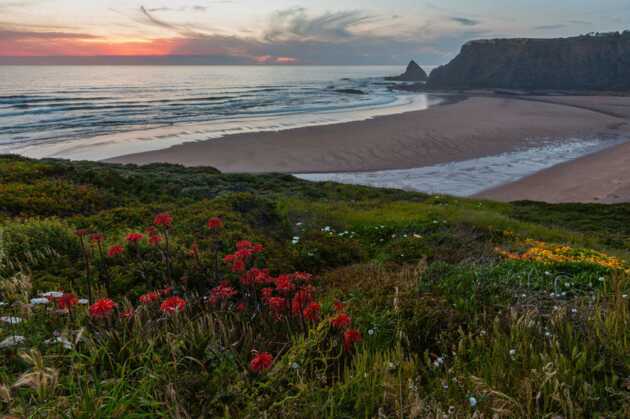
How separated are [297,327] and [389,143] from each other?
1166 inches

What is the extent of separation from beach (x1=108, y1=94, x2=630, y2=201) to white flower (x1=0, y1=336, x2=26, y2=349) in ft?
68.3

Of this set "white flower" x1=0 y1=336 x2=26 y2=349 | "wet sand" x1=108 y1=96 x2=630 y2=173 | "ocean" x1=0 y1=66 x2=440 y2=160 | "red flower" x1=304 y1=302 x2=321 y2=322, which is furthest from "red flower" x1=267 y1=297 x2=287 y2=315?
"ocean" x1=0 y1=66 x2=440 y2=160

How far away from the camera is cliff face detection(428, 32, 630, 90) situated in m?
105

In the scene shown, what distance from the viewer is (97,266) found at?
19.9 ft

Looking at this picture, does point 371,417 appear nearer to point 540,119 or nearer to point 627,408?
point 627,408

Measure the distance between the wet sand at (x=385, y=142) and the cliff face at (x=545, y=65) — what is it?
64.7 metres

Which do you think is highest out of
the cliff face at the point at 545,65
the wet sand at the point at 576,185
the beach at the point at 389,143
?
the cliff face at the point at 545,65

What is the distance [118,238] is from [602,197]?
21.7 meters

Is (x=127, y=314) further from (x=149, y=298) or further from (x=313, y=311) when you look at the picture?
(x=313, y=311)

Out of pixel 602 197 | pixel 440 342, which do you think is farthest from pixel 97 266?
pixel 602 197

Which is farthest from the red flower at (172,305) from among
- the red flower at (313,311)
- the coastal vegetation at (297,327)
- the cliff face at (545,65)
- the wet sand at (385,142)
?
the cliff face at (545,65)

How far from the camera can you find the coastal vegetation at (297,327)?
2.88m

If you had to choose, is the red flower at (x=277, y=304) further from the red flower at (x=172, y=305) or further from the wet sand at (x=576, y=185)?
the wet sand at (x=576, y=185)

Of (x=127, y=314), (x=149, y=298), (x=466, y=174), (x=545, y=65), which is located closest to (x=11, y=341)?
(x=127, y=314)
